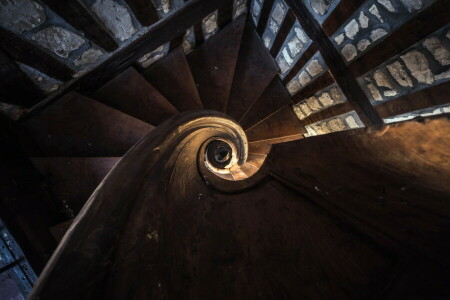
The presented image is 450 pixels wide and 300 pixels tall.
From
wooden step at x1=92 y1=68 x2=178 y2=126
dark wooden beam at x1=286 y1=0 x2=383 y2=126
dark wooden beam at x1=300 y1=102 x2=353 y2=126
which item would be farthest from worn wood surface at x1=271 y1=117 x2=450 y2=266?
wooden step at x1=92 y1=68 x2=178 y2=126

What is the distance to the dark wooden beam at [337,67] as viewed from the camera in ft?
6.88

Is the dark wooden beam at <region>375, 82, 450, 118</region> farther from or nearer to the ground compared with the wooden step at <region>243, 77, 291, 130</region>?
nearer to the ground

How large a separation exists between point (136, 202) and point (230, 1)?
2.86 metres

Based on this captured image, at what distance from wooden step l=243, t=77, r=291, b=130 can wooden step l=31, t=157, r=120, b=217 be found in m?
1.97

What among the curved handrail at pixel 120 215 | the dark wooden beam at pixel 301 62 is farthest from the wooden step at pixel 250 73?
the curved handrail at pixel 120 215

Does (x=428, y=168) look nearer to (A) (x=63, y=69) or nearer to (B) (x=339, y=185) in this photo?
(B) (x=339, y=185)

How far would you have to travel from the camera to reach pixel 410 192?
0.76m

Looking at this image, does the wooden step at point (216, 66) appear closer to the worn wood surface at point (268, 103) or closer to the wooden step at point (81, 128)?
the worn wood surface at point (268, 103)

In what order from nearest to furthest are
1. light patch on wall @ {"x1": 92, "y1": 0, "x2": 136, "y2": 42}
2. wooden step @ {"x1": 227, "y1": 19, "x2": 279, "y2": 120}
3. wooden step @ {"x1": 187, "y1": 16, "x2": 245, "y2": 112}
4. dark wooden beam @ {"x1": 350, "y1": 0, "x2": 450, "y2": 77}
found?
dark wooden beam @ {"x1": 350, "y1": 0, "x2": 450, "y2": 77}, light patch on wall @ {"x1": 92, "y1": 0, "x2": 136, "y2": 42}, wooden step @ {"x1": 187, "y1": 16, "x2": 245, "y2": 112}, wooden step @ {"x1": 227, "y1": 19, "x2": 279, "y2": 120}

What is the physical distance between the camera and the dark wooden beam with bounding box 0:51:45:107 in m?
1.61

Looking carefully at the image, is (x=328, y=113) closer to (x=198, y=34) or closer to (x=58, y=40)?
(x=198, y=34)

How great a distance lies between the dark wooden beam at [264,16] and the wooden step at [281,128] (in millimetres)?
1118

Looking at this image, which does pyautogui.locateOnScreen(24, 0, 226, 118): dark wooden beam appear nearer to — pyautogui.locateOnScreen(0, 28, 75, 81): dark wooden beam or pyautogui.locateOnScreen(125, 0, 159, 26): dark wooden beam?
pyautogui.locateOnScreen(125, 0, 159, 26): dark wooden beam

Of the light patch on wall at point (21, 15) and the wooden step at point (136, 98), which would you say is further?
the wooden step at point (136, 98)
